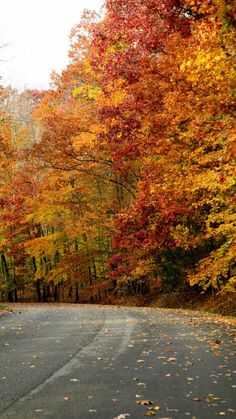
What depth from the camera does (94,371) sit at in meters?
7.25

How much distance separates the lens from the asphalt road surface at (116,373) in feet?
17.9

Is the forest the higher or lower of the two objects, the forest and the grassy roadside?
the higher

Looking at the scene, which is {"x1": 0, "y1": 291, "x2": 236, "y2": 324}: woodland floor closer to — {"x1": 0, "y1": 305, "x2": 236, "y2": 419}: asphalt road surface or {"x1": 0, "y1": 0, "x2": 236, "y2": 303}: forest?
{"x1": 0, "y1": 0, "x2": 236, "y2": 303}: forest

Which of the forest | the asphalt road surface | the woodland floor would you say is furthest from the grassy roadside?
the asphalt road surface

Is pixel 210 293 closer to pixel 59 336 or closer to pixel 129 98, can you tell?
pixel 129 98

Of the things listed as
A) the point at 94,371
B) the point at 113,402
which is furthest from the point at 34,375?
the point at 113,402

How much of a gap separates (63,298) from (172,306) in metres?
19.6

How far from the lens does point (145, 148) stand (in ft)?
57.2

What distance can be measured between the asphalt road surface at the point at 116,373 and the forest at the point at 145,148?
3.26 meters

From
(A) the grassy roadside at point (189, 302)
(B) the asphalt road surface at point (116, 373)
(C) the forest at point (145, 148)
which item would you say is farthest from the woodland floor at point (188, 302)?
(B) the asphalt road surface at point (116, 373)

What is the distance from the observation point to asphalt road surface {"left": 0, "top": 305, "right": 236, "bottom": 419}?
17.9ft

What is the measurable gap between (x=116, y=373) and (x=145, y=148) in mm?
11474

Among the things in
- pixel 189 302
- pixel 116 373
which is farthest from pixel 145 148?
pixel 116 373

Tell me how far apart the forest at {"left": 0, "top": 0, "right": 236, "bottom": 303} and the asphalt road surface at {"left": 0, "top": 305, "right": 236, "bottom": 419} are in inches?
128
